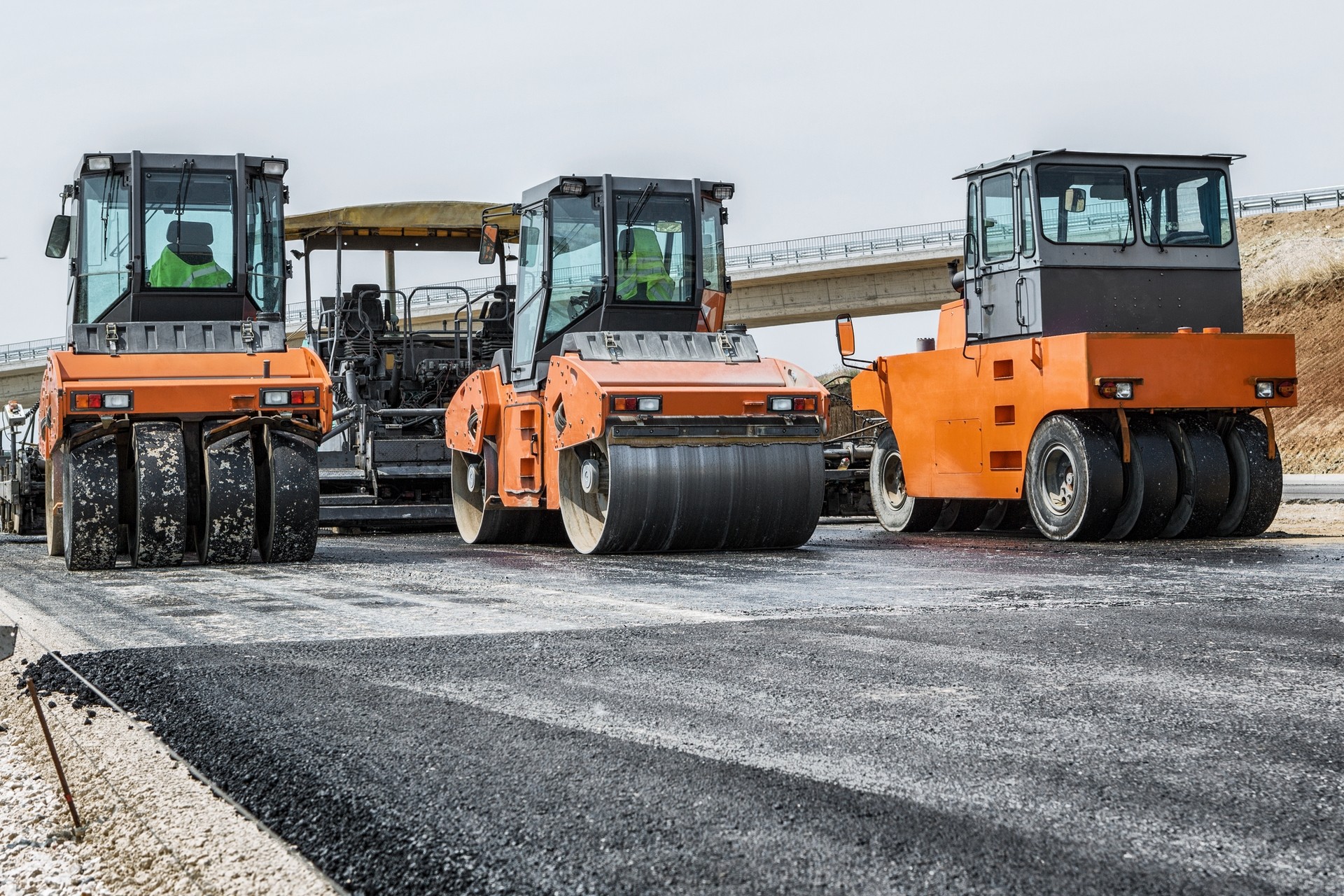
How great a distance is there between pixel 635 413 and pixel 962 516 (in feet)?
14.9

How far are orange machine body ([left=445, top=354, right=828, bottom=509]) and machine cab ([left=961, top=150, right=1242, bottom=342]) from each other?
6.75ft

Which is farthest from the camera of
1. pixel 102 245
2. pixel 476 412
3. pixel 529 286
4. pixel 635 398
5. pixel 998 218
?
pixel 476 412

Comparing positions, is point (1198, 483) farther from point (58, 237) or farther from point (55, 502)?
point (58, 237)

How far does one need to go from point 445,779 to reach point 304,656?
1.97 metres

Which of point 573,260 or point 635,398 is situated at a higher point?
point 573,260

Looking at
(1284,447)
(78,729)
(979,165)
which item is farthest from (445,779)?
(1284,447)

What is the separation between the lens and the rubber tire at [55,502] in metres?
9.73

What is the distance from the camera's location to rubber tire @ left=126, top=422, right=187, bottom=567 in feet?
30.7

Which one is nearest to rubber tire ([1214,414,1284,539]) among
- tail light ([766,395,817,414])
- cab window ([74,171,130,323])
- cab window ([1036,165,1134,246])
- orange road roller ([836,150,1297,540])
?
orange road roller ([836,150,1297,540])

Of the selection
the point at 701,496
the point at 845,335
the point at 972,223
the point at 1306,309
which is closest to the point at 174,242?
the point at 701,496

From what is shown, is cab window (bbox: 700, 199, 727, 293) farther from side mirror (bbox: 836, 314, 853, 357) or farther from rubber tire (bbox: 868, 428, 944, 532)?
rubber tire (bbox: 868, 428, 944, 532)

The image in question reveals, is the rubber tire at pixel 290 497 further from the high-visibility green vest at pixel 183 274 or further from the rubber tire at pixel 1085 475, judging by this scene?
the rubber tire at pixel 1085 475

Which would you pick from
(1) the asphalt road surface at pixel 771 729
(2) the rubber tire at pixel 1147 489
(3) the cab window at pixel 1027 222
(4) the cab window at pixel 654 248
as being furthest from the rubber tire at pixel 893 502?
(1) the asphalt road surface at pixel 771 729

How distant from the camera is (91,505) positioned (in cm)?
937
